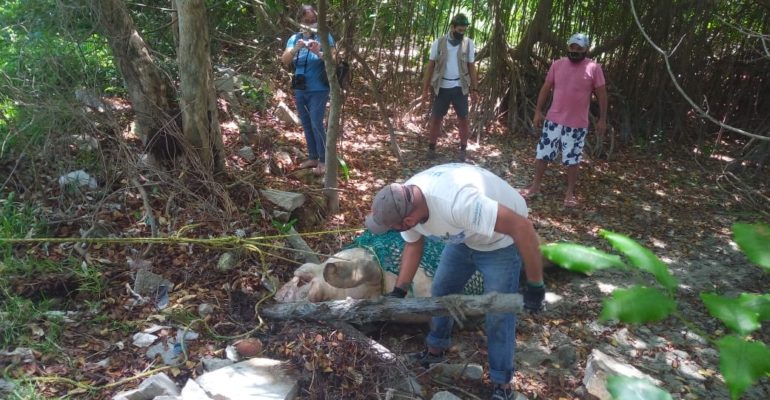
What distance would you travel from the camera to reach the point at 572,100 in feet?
14.5

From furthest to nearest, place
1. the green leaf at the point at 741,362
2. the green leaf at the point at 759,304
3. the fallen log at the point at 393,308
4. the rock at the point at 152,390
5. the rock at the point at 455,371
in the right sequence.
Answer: the rock at the point at 455,371 → the rock at the point at 152,390 → the fallen log at the point at 393,308 → the green leaf at the point at 759,304 → the green leaf at the point at 741,362

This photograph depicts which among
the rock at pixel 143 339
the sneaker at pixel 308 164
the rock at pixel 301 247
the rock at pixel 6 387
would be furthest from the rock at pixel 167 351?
the sneaker at pixel 308 164

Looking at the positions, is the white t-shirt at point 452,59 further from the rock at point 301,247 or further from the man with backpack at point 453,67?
the rock at point 301,247

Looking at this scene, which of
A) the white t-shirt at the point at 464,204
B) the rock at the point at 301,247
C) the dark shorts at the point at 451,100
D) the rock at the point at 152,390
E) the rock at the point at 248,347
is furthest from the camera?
the dark shorts at the point at 451,100

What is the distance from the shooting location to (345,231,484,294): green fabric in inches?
122

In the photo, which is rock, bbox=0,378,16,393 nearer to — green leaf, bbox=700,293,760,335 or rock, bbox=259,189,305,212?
rock, bbox=259,189,305,212

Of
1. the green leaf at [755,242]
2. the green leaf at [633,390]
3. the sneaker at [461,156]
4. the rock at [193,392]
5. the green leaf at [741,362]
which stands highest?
the green leaf at [755,242]

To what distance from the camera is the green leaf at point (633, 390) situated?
27.9 inches

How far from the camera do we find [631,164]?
6129 millimetres

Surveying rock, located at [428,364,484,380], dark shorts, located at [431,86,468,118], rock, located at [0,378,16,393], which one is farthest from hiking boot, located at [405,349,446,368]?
dark shorts, located at [431,86,468,118]

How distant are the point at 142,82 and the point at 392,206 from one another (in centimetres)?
253

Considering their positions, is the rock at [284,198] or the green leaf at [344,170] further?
the green leaf at [344,170]

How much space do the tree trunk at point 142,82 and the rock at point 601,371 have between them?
294cm

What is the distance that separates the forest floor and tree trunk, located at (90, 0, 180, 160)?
41 centimetres
